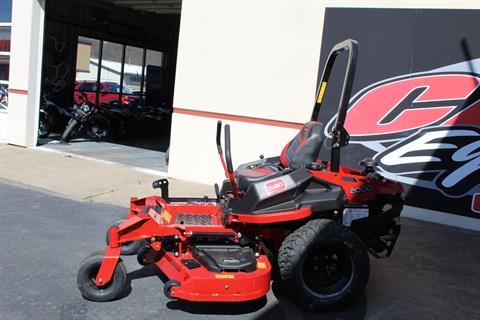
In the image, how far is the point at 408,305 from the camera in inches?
172

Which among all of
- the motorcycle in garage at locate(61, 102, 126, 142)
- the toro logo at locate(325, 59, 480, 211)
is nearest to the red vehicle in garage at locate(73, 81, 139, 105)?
the motorcycle in garage at locate(61, 102, 126, 142)

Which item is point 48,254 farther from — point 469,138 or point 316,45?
point 469,138

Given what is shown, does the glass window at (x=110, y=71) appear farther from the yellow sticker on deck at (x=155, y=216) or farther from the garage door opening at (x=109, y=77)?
the yellow sticker on deck at (x=155, y=216)

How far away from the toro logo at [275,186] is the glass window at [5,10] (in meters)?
10.4

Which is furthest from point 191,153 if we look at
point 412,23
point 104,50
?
point 104,50

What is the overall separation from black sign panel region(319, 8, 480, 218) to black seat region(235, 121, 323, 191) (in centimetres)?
318

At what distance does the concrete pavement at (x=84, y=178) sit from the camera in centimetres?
766

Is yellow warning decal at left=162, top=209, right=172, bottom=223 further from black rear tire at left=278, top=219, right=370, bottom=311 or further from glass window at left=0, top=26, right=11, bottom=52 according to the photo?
glass window at left=0, top=26, right=11, bottom=52

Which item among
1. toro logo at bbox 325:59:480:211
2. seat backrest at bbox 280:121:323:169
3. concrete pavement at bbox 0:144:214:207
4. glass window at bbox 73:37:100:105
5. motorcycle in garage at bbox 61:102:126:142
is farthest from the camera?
glass window at bbox 73:37:100:105

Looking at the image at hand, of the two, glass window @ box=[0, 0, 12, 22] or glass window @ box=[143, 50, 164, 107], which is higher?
glass window @ box=[0, 0, 12, 22]

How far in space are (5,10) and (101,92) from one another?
4685mm

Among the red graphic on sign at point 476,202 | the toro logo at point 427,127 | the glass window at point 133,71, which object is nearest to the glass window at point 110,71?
the glass window at point 133,71

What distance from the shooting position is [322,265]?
13.3 ft

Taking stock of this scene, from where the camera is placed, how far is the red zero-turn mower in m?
3.80
